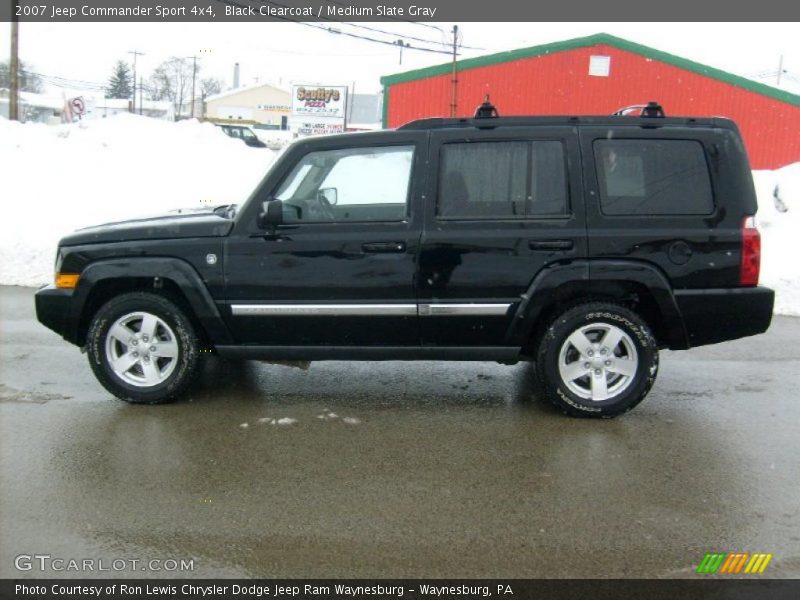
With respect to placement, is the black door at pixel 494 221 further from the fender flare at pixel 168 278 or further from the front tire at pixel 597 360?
the fender flare at pixel 168 278

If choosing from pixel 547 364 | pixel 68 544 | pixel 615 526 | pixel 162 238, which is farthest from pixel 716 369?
pixel 68 544

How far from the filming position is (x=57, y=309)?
16.6 ft

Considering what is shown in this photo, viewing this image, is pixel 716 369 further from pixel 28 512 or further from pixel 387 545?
pixel 28 512

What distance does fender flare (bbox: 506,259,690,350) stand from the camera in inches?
185

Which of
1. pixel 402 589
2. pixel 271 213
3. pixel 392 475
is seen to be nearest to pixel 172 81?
pixel 271 213

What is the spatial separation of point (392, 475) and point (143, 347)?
2.03 meters

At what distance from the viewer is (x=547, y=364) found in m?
4.83

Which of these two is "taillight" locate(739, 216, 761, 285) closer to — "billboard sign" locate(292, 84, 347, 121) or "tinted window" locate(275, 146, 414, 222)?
"tinted window" locate(275, 146, 414, 222)

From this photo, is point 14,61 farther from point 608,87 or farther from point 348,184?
point 348,184

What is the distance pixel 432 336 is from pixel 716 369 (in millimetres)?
2780

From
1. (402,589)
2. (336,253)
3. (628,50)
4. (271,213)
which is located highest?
(628,50)

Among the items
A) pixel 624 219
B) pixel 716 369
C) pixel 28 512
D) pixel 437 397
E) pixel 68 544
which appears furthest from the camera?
pixel 716 369

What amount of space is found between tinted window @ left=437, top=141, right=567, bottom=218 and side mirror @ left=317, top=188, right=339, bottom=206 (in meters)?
0.70

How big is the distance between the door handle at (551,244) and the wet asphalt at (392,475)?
1129 millimetres
